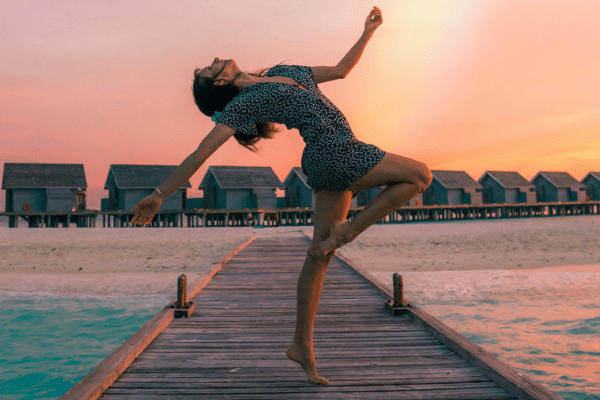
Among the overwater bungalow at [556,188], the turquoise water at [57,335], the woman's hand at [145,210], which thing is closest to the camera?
the woman's hand at [145,210]

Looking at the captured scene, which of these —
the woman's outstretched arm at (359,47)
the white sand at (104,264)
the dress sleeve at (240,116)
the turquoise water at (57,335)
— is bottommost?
the turquoise water at (57,335)

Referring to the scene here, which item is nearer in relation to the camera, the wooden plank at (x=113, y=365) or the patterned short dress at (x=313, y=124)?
the patterned short dress at (x=313, y=124)

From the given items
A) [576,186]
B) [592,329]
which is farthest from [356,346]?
[576,186]

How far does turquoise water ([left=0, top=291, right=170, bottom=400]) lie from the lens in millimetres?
5156


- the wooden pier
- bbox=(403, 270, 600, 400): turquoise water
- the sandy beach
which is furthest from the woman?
the sandy beach

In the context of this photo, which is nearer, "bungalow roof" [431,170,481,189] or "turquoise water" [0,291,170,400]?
"turquoise water" [0,291,170,400]

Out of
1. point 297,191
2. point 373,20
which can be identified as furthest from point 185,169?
point 297,191

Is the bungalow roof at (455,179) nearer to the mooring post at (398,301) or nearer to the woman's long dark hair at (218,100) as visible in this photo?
the mooring post at (398,301)

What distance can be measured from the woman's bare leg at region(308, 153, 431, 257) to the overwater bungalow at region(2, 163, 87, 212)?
3690 cm

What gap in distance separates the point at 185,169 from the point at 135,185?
113 feet

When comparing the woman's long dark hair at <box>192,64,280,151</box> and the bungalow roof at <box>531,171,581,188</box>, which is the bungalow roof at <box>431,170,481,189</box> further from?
the woman's long dark hair at <box>192,64,280,151</box>

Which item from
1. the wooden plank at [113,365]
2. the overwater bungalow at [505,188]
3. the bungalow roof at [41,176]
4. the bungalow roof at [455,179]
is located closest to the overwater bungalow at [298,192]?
the bungalow roof at [455,179]

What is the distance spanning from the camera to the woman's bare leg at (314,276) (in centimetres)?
211

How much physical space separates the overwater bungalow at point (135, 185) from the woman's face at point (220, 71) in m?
32.2
